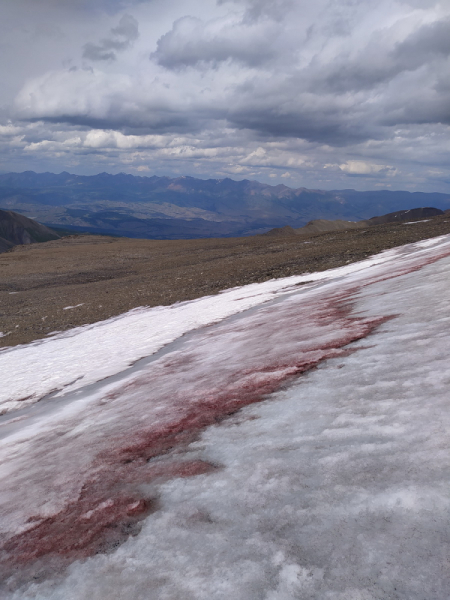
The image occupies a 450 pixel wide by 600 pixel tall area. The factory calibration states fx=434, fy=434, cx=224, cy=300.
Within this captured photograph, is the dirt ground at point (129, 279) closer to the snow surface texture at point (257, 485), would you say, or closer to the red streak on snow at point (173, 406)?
the red streak on snow at point (173, 406)

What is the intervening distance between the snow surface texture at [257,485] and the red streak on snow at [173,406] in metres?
0.03

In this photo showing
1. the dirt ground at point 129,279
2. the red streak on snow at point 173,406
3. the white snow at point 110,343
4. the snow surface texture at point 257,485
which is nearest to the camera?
the snow surface texture at point 257,485

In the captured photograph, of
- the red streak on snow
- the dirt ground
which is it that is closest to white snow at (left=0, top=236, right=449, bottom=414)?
the dirt ground

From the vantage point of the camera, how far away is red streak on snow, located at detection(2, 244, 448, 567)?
189 inches

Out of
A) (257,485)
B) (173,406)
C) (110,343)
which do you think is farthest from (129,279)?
(257,485)

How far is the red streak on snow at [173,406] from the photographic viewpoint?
15.8 ft

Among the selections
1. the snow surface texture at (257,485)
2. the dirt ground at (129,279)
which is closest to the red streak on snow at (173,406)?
the snow surface texture at (257,485)

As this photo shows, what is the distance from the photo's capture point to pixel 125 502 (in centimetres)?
510

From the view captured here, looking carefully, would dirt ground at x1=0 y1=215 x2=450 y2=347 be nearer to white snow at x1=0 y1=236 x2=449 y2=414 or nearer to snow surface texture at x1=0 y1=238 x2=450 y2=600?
white snow at x1=0 y1=236 x2=449 y2=414

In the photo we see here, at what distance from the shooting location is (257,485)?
4762 mm

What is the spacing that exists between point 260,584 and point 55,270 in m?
63.8

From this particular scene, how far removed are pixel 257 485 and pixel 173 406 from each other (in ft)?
13.3

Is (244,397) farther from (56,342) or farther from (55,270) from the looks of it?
(55,270)

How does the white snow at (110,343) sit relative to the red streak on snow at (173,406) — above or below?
below
